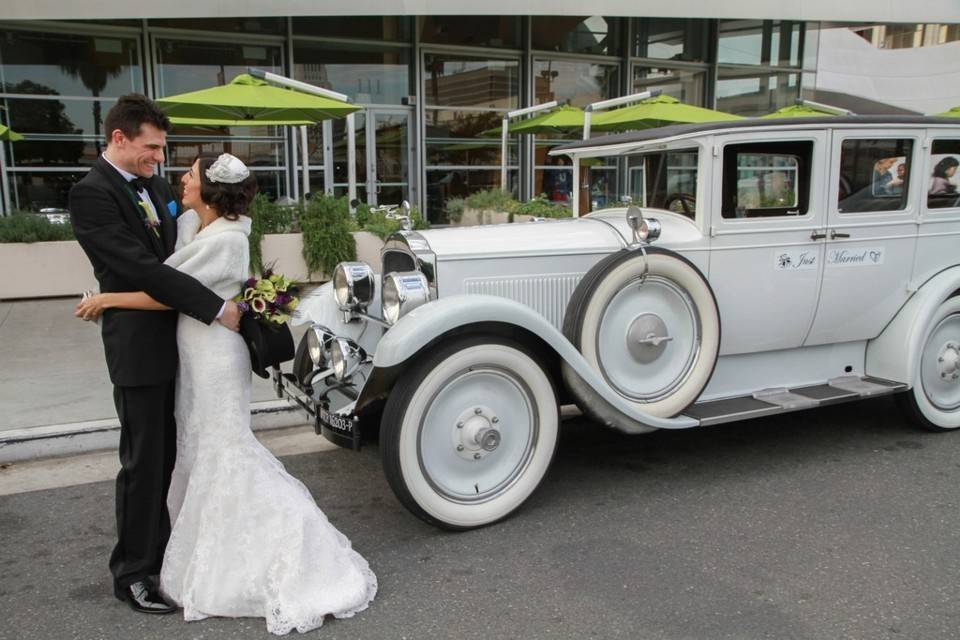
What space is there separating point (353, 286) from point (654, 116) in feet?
23.0

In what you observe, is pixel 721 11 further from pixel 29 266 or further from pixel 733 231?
pixel 29 266

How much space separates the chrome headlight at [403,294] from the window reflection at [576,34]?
12368mm

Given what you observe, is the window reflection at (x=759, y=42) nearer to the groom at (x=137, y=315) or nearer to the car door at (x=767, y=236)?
the car door at (x=767, y=236)

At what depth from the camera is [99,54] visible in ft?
38.9

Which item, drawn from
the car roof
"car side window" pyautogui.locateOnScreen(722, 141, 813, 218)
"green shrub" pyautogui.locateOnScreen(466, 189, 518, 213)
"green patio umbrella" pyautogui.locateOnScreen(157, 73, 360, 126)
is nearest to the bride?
the car roof

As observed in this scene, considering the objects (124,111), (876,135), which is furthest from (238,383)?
(876,135)

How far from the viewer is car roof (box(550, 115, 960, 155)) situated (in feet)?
13.4

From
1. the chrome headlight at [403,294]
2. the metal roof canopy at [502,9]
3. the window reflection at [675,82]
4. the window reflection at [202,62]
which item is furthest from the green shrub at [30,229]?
the window reflection at [675,82]

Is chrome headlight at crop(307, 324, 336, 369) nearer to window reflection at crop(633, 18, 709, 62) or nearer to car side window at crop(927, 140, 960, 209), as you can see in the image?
car side window at crop(927, 140, 960, 209)

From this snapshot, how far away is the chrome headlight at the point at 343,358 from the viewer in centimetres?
344

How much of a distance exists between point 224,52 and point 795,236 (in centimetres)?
1114

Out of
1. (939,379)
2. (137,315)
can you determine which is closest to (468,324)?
(137,315)

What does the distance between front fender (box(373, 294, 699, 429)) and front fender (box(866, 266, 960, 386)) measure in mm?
1925

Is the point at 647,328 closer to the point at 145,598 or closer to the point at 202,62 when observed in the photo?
the point at 145,598
